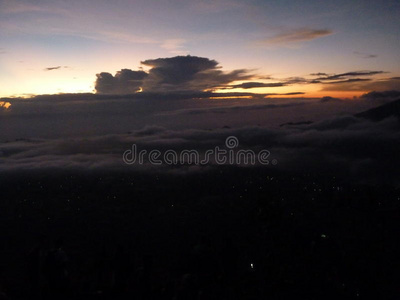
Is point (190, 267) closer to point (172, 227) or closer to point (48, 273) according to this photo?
point (48, 273)

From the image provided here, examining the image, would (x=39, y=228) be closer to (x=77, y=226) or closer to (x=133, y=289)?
(x=77, y=226)

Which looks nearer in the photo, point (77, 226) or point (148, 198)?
point (77, 226)

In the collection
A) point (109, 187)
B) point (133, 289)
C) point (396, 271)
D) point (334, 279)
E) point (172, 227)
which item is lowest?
point (109, 187)

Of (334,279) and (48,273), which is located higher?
(48,273)

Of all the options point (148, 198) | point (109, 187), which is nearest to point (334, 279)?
point (148, 198)

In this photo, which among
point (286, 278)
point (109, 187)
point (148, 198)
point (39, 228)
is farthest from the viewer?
point (109, 187)

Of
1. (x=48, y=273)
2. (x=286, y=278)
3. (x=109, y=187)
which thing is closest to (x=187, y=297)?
(x=48, y=273)

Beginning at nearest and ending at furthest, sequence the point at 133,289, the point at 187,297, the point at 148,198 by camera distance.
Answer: the point at 187,297 < the point at 133,289 < the point at 148,198
